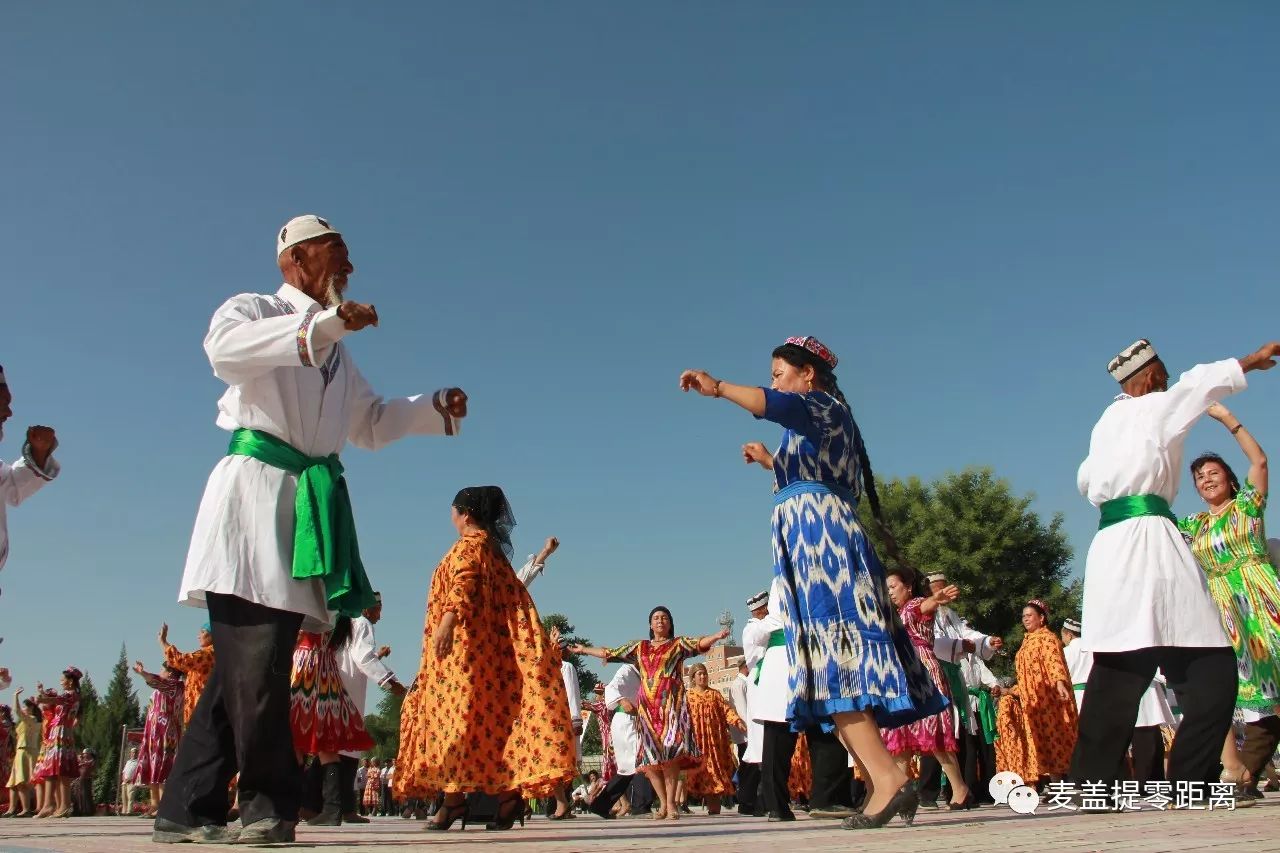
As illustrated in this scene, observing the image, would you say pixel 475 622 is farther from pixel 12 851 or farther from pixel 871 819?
pixel 12 851

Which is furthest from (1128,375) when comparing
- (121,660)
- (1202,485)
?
(121,660)

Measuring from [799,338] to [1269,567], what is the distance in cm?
431

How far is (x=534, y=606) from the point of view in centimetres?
651

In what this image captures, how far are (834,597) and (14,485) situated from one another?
445 centimetres

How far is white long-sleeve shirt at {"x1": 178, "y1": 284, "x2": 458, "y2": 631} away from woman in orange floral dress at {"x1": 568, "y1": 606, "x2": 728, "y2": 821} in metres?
5.93

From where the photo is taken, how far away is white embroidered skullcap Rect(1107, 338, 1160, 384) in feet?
18.1

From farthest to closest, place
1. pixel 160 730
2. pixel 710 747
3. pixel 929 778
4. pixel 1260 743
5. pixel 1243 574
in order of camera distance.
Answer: pixel 160 730 → pixel 710 747 → pixel 929 778 → pixel 1260 743 → pixel 1243 574

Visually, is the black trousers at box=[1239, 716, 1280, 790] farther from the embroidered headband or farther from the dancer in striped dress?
the dancer in striped dress

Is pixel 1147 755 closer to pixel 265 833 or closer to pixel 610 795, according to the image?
pixel 610 795

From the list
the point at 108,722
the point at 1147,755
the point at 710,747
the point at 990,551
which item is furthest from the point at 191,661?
the point at 108,722

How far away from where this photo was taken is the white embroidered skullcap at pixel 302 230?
4.18m

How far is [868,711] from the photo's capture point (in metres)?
4.42

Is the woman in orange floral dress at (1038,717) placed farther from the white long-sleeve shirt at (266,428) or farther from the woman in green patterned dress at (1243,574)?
the white long-sleeve shirt at (266,428)

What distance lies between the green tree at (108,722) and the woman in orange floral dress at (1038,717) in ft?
156
